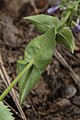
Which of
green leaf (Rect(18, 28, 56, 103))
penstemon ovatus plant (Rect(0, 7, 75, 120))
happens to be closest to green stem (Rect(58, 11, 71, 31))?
penstemon ovatus plant (Rect(0, 7, 75, 120))

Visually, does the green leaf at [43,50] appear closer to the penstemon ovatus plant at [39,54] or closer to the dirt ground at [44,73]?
the penstemon ovatus plant at [39,54]

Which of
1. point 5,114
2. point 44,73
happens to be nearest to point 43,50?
point 5,114

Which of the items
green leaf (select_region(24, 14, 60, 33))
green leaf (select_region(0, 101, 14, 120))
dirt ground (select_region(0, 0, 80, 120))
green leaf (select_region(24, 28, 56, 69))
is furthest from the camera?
dirt ground (select_region(0, 0, 80, 120))

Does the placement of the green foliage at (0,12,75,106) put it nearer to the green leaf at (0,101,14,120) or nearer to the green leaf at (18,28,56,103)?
the green leaf at (18,28,56,103)

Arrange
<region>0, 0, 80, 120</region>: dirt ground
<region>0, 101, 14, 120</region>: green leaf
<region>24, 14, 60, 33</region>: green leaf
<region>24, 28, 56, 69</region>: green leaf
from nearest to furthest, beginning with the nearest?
<region>0, 101, 14, 120</region>: green leaf → <region>24, 28, 56, 69</region>: green leaf → <region>24, 14, 60, 33</region>: green leaf → <region>0, 0, 80, 120</region>: dirt ground

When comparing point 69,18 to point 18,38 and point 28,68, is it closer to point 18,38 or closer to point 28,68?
point 28,68

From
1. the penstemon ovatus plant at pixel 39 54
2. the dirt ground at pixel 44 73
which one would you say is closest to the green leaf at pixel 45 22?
the penstemon ovatus plant at pixel 39 54

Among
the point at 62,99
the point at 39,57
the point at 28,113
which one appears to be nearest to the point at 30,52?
the point at 39,57
